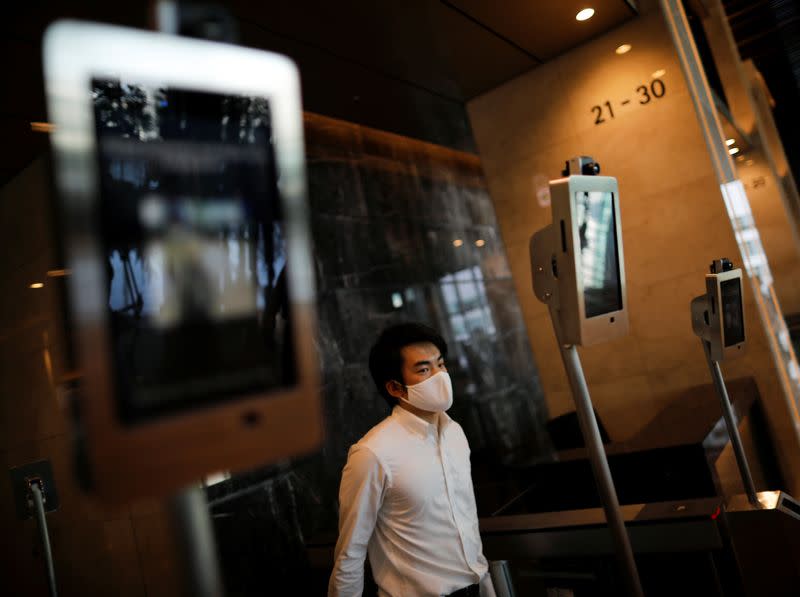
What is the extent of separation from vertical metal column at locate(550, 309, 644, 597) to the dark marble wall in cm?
168

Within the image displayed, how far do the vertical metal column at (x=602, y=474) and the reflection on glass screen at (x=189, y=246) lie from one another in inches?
45.3

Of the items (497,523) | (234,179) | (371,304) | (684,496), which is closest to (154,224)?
(234,179)

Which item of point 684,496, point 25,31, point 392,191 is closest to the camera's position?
point 25,31

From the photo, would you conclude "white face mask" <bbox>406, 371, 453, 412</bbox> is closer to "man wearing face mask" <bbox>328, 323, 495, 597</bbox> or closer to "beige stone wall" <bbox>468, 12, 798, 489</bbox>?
"man wearing face mask" <bbox>328, 323, 495, 597</bbox>

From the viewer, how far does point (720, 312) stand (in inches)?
94.4

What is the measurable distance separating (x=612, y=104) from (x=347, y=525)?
3757mm

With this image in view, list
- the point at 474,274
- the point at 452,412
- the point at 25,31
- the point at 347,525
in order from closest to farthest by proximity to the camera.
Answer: the point at 347,525 < the point at 25,31 < the point at 452,412 < the point at 474,274

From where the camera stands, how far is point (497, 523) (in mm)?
2559

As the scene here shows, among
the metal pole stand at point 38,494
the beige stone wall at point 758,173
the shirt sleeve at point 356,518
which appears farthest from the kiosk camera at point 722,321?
the beige stone wall at point 758,173

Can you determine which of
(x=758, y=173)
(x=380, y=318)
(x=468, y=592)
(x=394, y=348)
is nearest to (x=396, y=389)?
(x=394, y=348)

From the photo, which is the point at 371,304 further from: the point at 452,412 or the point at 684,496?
the point at 684,496

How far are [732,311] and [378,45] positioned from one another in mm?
2540

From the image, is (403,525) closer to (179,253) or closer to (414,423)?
(414,423)

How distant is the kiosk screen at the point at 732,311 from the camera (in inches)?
95.8
